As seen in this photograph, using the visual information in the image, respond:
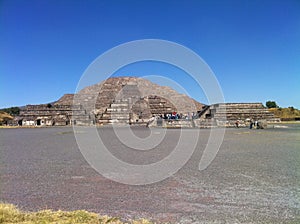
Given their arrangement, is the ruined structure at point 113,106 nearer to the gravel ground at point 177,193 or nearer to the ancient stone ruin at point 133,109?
the ancient stone ruin at point 133,109

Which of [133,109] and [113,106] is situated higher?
[113,106]

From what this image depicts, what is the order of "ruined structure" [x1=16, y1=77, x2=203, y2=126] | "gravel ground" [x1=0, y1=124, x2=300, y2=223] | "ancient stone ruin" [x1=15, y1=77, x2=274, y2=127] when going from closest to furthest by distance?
"gravel ground" [x1=0, y1=124, x2=300, y2=223], "ancient stone ruin" [x1=15, y1=77, x2=274, y2=127], "ruined structure" [x1=16, y1=77, x2=203, y2=126]

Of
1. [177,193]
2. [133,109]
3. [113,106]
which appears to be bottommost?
[177,193]

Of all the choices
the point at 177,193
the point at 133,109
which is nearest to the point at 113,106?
the point at 133,109

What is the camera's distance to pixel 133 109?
4828cm

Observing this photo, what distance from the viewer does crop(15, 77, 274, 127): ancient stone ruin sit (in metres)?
36.8

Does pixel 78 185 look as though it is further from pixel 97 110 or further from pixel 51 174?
pixel 97 110

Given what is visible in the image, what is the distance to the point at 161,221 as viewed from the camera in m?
3.12

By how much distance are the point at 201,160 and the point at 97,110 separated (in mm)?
46476

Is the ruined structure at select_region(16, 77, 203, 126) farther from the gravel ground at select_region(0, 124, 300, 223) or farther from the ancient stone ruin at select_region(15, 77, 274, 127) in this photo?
the gravel ground at select_region(0, 124, 300, 223)

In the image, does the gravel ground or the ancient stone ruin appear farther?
the ancient stone ruin

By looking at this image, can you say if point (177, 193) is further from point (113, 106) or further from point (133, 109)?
point (133, 109)

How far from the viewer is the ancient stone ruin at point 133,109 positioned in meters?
36.8

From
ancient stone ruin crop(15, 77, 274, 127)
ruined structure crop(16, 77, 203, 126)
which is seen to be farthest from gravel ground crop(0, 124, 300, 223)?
ruined structure crop(16, 77, 203, 126)
